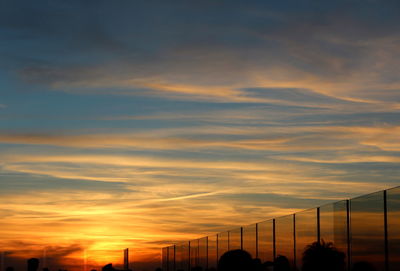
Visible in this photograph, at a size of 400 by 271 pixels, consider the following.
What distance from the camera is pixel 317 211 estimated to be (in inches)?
744

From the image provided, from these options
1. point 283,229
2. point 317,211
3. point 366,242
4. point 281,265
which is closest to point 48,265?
point 283,229

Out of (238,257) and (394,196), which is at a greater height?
(394,196)

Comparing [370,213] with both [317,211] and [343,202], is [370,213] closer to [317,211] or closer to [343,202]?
[343,202]

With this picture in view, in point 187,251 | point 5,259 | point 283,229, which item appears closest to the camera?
point 283,229

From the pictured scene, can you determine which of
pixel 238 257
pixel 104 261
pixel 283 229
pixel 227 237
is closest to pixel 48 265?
pixel 104 261

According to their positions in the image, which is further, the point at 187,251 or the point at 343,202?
the point at 187,251

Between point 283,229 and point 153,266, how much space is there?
71.0 feet

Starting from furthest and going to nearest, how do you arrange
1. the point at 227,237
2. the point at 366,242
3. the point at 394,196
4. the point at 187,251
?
the point at 187,251 < the point at 227,237 < the point at 366,242 < the point at 394,196

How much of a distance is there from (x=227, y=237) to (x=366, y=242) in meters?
13.8

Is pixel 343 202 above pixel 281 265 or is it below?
above

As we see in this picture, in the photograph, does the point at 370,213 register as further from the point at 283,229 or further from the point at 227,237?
the point at 227,237

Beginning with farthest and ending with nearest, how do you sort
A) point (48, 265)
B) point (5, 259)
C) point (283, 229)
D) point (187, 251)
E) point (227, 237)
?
point (48, 265)
point (5, 259)
point (187, 251)
point (227, 237)
point (283, 229)

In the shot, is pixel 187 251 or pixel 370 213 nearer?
pixel 370 213

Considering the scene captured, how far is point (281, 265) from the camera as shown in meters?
11.9
